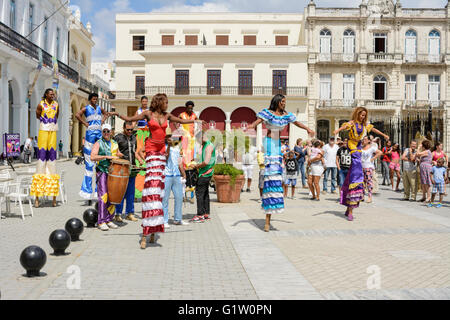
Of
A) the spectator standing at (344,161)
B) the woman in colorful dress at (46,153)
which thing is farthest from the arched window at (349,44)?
the woman in colorful dress at (46,153)

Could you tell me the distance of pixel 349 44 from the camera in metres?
43.4

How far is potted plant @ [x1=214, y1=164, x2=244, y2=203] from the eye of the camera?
1191cm

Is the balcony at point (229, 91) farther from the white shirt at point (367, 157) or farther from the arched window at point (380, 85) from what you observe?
the white shirt at point (367, 157)

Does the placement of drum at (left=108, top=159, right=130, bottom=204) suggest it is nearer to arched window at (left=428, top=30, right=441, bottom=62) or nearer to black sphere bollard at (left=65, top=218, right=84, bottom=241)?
black sphere bollard at (left=65, top=218, right=84, bottom=241)

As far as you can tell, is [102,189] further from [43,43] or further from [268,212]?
[43,43]

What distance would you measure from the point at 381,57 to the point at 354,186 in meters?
37.5

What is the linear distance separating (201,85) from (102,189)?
36.6 meters

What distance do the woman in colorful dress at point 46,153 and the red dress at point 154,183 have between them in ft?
15.5

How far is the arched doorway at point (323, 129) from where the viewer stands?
43.8m

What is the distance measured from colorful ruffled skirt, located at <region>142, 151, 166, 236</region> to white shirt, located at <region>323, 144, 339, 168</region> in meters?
9.37

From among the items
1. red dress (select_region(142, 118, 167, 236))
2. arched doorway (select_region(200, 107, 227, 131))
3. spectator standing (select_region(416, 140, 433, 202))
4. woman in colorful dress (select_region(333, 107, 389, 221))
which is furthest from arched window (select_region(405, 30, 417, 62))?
red dress (select_region(142, 118, 167, 236))

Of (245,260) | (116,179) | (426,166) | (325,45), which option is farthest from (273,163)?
(325,45)
